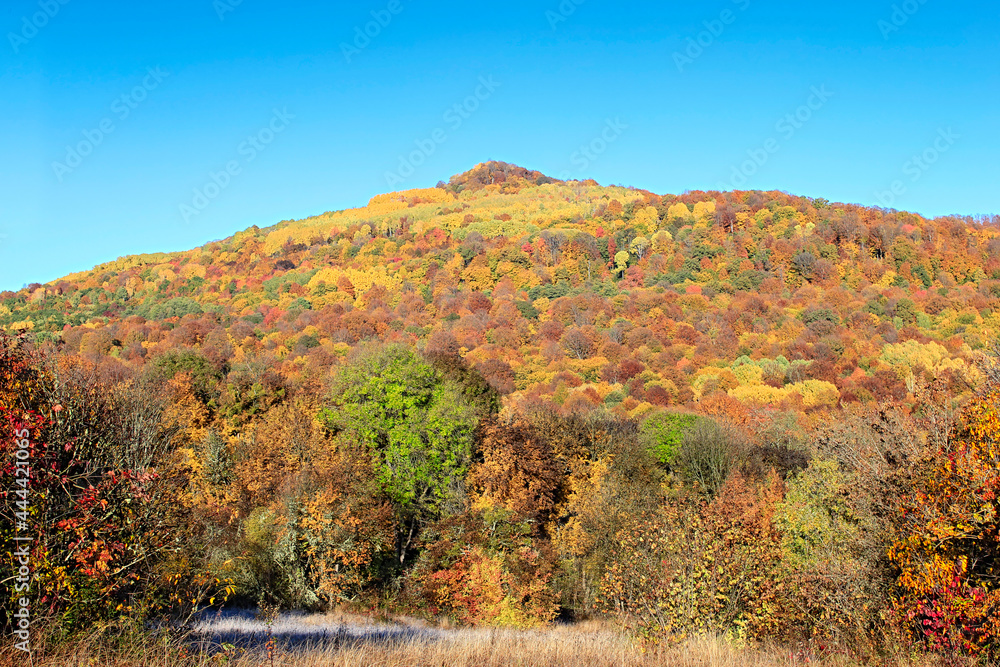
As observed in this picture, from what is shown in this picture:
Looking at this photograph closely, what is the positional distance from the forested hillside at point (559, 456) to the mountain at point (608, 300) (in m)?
0.68

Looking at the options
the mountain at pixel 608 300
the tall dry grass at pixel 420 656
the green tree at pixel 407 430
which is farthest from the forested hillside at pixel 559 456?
the tall dry grass at pixel 420 656

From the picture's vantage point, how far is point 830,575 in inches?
524

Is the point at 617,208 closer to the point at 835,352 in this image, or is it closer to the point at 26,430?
the point at 835,352

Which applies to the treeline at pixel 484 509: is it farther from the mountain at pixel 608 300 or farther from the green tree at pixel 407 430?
the mountain at pixel 608 300

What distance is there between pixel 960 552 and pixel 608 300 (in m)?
104

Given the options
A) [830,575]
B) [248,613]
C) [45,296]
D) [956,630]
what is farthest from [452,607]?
[45,296]

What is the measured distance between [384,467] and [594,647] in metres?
22.3

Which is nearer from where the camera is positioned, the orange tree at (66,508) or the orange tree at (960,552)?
the orange tree at (66,508)

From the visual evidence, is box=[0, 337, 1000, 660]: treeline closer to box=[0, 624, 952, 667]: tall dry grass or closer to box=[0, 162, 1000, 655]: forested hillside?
box=[0, 162, 1000, 655]: forested hillside

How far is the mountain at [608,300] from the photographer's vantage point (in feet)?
263

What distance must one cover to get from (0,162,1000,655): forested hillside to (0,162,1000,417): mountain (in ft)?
2.23

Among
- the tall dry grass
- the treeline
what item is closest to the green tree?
the treeline

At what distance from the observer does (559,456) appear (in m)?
35.8

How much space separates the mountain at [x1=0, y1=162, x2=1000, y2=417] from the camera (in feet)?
263
